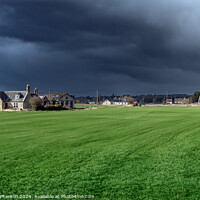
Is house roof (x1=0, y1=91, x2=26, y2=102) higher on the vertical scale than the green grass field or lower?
higher

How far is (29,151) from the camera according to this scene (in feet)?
36.2

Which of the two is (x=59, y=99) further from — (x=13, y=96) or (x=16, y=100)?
(x=16, y=100)

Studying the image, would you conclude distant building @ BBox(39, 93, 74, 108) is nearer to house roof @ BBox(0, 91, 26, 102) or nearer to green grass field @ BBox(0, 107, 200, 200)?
house roof @ BBox(0, 91, 26, 102)

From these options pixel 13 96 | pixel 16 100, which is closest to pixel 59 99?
pixel 13 96

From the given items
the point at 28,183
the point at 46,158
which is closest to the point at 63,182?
the point at 28,183

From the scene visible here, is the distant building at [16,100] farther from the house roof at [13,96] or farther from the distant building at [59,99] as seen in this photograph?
the distant building at [59,99]

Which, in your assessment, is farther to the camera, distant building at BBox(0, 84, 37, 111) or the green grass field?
distant building at BBox(0, 84, 37, 111)

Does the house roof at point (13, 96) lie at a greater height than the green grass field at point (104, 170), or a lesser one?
greater

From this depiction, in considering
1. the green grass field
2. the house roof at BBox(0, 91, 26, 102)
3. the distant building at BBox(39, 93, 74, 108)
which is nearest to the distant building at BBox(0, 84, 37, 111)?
the house roof at BBox(0, 91, 26, 102)

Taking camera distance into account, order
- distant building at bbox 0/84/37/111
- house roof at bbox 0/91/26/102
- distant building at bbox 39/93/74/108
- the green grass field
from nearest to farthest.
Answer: the green grass field < distant building at bbox 0/84/37/111 < house roof at bbox 0/91/26/102 < distant building at bbox 39/93/74/108

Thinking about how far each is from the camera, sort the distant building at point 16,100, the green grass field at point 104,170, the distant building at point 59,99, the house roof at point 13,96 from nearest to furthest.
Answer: the green grass field at point 104,170, the distant building at point 16,100, the house roof at point 13,96, the distant building at point 59,99

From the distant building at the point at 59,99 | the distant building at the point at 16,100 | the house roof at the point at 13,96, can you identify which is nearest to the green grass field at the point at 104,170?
Result: the distant building at the point at 16,100

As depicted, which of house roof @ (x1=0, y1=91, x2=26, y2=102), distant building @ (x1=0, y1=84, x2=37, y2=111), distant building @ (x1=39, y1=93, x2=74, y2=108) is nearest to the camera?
distant building @ (x1=0, y1=84, x2=37, y2=111)

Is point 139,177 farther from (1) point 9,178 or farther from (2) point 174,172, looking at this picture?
(1) point 9,178
